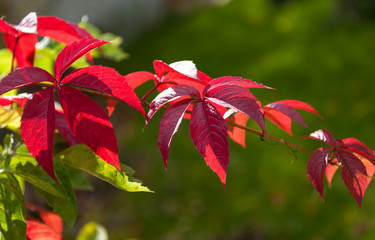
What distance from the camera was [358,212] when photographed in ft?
9.80

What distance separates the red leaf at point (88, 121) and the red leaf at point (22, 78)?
0.03 meters

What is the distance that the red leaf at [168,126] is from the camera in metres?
0.63

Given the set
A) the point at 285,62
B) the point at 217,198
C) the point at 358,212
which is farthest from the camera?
the point at 285,62

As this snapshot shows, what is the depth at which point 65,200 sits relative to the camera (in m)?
0.80

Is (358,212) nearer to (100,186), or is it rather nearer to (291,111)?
(100,186)

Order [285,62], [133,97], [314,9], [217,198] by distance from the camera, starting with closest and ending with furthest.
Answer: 1. [133,97]
2. [217,198]
3. [285,62]
4. [314,9]

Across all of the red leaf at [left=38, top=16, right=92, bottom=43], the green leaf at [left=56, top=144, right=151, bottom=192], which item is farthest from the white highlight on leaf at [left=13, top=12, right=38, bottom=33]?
the green leaf at [left=56, top=144, right=151, bottom=192]

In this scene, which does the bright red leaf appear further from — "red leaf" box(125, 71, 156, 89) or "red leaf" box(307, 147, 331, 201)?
"red leaf" box(307, 147, 331, 201)

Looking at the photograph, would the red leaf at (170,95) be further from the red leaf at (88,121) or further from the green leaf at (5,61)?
the green leaf at (5,61)

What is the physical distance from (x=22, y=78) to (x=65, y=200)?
0.83 ft

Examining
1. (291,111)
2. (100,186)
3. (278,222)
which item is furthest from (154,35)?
(291,111)

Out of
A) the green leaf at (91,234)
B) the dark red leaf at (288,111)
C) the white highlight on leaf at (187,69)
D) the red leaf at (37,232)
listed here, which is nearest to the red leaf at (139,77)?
the white highlight on leaf at (187,69)

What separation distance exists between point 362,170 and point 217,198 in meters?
2.74

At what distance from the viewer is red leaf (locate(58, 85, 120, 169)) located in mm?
657
